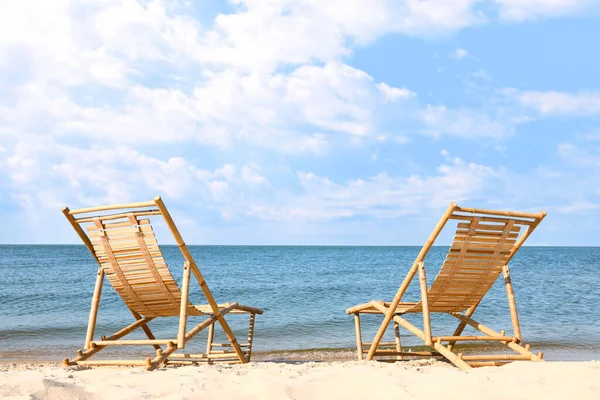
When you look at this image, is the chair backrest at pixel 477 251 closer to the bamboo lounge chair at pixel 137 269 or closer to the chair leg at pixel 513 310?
the chair leg at pixel 513 310

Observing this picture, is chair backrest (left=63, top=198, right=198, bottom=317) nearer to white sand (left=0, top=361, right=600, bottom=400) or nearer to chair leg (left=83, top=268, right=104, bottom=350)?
chair leg (left=83, top=268, right=104, bottom=350)

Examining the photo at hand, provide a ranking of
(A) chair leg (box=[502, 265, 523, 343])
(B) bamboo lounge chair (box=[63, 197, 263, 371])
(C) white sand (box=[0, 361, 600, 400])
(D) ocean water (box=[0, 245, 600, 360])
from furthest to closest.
Result: (D) ocean water (box=[0, 245, 600, 360]) → (A) chair leg (box=[502, 265, 523, 343]) → (B) bamboo lounge chair (box=[63, 197, 263, 371]) → (C) white sand (box=[0, 361, 600, 400])

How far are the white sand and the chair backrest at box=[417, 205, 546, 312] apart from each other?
1.23 m

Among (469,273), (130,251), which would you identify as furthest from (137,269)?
(469,273)

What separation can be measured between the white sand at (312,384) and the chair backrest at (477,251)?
1.23 metres

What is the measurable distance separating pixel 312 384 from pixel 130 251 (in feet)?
7.29

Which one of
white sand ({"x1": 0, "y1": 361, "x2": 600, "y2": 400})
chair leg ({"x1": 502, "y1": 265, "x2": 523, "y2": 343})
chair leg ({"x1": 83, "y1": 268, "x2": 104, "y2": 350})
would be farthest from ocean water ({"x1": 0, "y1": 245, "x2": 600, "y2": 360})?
white sand ({"x1": 0, "y1": 361, "x2": 600, "y2": 400})

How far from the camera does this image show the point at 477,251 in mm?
4977

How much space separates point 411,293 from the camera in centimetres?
1725

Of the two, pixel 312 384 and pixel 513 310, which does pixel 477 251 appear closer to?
pixel 513 310

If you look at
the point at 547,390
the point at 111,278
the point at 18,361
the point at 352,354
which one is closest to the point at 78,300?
the point at 18,361

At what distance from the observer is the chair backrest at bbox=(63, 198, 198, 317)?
457cm

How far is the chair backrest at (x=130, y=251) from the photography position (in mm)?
4566

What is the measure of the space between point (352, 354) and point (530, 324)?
4687 millimetres
